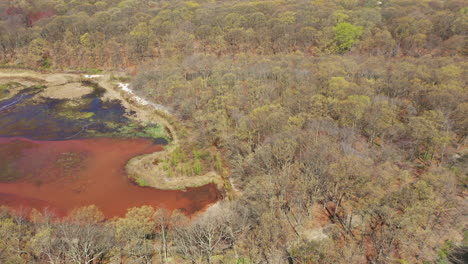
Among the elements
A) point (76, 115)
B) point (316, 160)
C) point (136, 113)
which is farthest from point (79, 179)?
point (316, 160)

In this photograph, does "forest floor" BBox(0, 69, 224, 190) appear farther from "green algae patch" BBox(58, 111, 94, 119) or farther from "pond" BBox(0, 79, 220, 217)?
"green algae patch" BBox(58, 111, 94, 119)

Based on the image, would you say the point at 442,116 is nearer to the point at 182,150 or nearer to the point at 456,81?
the point at 456,81

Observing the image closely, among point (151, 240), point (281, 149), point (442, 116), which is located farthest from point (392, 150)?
point (151, 240)

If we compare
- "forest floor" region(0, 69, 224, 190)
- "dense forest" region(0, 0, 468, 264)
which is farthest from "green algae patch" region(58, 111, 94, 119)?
"dense forest" region(0, 0, 468, 264)

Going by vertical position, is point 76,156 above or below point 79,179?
above

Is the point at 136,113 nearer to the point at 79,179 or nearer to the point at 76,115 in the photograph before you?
the point at 76,115

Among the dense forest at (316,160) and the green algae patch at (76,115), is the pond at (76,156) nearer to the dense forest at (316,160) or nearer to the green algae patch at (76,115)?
the green algae patch at (76,115)
